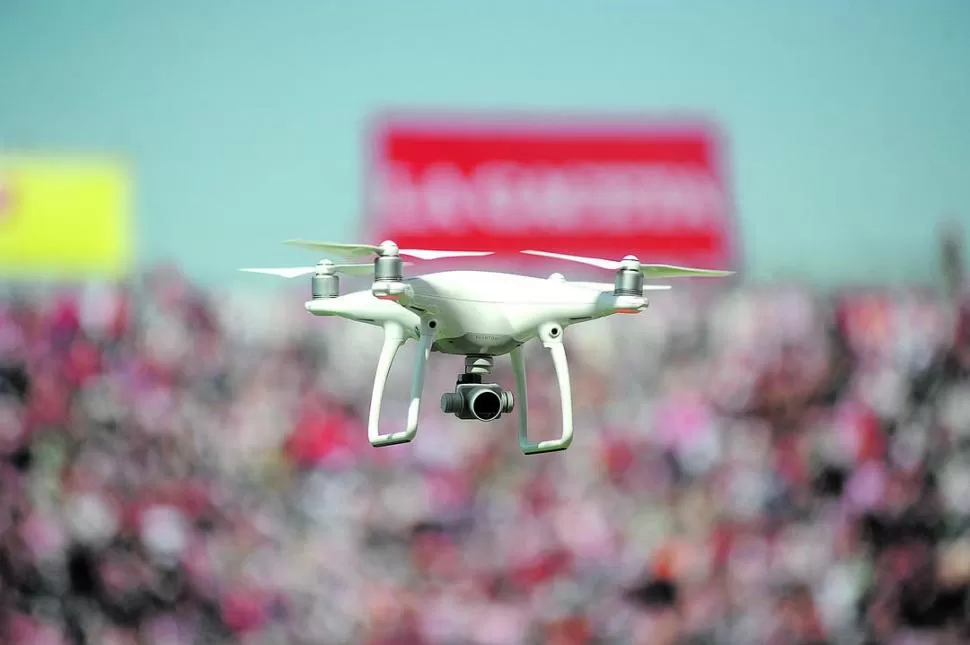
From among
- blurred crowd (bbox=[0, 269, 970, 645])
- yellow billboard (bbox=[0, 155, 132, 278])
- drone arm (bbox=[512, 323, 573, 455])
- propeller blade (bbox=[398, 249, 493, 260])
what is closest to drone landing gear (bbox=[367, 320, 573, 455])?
drone arm (bbox=[512, 323, 573, 455])

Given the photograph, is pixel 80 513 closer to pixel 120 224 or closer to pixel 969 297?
pixel 120 224

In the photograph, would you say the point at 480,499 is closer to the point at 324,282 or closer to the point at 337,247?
the point at 324,282

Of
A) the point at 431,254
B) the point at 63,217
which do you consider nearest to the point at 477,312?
the point at 431,254

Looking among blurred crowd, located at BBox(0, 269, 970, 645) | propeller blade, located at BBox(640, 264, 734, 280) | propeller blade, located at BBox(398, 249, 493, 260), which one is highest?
propeller blade, located at BBox(398, 249, 493, 260)

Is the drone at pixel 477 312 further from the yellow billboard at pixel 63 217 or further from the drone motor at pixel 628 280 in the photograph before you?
the yellow billboard at pixel 63 217

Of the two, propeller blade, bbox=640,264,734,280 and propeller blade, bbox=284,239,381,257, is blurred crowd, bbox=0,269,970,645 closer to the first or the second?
propeller blade, bbox=640,264,734,280

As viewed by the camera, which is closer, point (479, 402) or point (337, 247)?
point (337, 247)

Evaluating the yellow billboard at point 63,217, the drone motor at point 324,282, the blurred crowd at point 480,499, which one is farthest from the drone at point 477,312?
the yellow billboard at point 63,217

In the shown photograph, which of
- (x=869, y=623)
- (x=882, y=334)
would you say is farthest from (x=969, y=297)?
(x=869, y=623)
